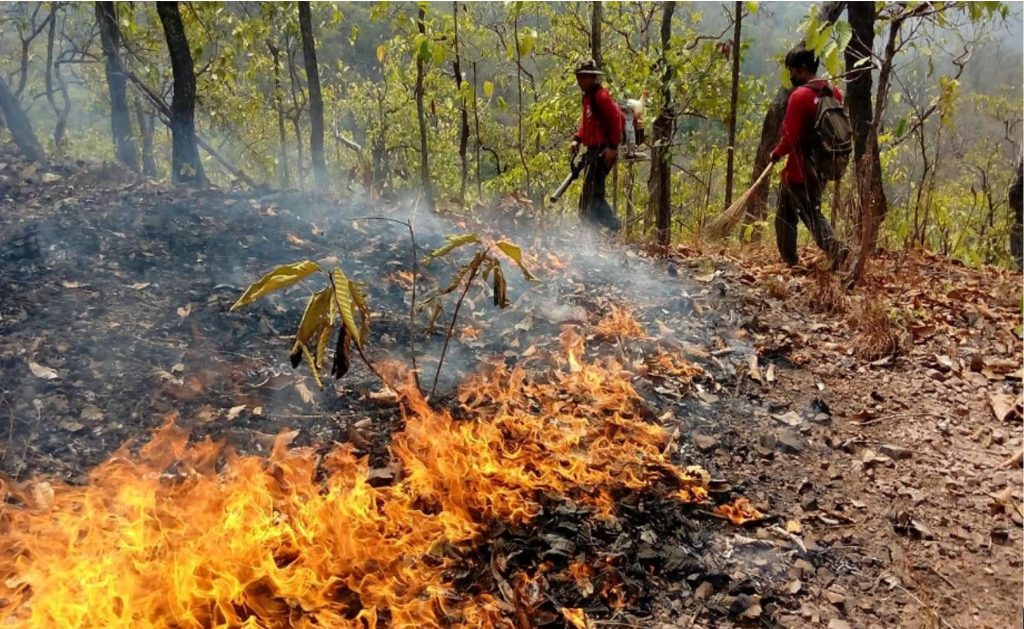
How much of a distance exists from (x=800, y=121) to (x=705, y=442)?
313 centimetres

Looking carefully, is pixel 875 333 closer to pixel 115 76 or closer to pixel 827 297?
pixel 827 297

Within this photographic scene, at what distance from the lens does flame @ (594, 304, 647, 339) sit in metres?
4.29

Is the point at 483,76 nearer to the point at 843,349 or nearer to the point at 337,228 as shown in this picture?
the point at 337,228

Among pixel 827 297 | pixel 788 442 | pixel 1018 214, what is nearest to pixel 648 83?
pixel 827 297

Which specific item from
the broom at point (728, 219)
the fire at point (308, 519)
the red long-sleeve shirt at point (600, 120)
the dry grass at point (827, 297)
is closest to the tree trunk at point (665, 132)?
the red long-sleeve shirt at point (600, 120)

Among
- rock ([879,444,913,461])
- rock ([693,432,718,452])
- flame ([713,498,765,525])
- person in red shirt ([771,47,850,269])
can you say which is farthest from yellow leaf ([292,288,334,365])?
person in red shirt ([771,47,850,269])

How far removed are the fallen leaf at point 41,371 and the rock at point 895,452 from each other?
4322mm

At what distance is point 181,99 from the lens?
6898 mm

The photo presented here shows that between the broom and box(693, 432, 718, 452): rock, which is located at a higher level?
the broom

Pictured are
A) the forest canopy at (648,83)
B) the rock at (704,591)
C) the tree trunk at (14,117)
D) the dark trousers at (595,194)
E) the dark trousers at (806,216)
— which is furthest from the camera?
the tree trunk at (14,117)

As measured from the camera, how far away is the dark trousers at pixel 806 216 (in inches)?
207

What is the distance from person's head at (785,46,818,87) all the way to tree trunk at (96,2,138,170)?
25.5ft

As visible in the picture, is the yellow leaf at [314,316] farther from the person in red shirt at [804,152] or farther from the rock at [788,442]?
the person in red shirt at [804,152]

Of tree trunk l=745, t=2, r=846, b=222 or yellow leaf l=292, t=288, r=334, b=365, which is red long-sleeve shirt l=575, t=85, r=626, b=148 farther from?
yellow leaf l=292, t=288, r=334, b=365
